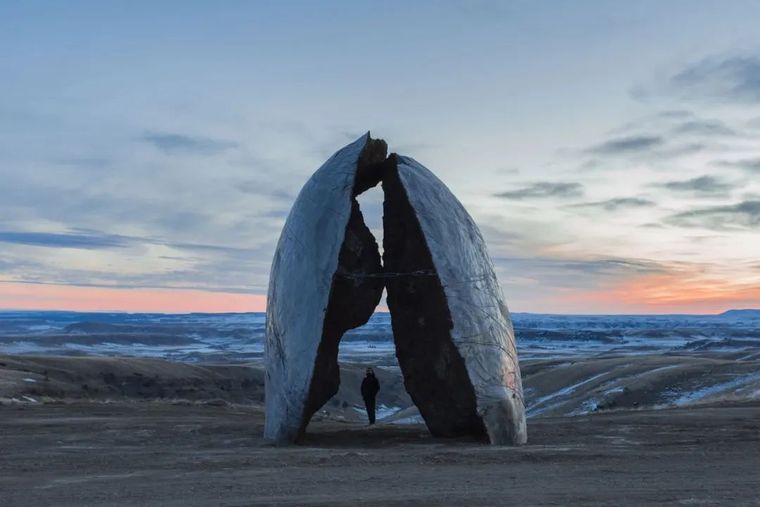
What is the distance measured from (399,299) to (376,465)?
4914 millimetres

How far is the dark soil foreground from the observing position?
30.9 feet

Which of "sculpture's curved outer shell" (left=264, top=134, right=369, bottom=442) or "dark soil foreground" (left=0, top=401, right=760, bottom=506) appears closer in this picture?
"dark soil foreground" (left=0, top=401, right=760, bottom=506)

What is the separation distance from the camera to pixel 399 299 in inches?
645

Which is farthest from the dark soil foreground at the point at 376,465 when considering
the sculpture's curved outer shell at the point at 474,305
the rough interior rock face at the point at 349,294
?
the rough interior rock face at the point at 349,294

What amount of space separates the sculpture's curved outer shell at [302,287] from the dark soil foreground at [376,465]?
2.73 ft

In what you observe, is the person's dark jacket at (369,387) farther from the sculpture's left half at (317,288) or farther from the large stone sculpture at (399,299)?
the sculpture's left half at (317,288)

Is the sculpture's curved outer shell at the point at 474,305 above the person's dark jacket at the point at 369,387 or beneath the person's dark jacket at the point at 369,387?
above

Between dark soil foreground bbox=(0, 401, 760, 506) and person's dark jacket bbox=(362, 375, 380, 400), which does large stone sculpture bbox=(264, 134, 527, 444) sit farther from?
person's dark jacket bbox=(362, 375, 380, 400)

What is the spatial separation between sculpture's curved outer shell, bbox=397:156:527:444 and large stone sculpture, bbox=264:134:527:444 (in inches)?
0.9

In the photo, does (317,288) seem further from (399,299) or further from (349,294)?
(399,299)

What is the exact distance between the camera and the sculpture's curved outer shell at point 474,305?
14086 millimetres

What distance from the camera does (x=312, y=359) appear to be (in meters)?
14.0

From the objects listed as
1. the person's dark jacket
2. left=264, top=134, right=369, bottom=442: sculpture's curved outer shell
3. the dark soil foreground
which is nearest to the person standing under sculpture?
the person's dark jacket

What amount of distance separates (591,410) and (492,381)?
14.7 m
